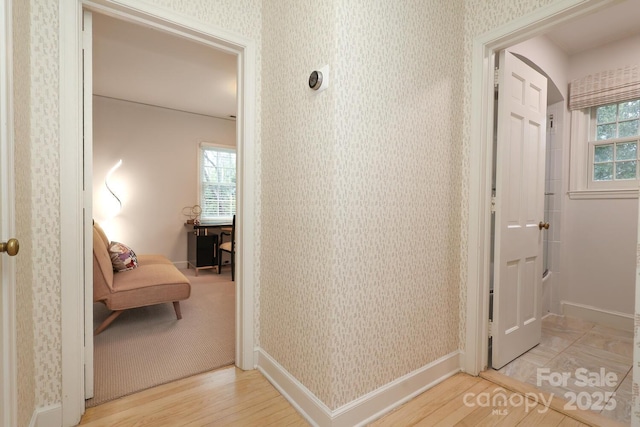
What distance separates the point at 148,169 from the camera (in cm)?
480

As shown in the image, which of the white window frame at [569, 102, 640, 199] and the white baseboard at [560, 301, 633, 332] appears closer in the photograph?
the white baseboard at [560, 301, 633, 332]

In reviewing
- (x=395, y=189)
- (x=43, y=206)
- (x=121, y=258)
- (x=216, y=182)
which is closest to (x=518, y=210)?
(x=395, y=189)

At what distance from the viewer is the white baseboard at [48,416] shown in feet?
4.54

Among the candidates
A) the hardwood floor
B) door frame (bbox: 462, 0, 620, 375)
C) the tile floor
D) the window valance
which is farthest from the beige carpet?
the window valance

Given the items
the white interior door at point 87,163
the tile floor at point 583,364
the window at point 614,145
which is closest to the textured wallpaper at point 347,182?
the white interior door at point 87,163

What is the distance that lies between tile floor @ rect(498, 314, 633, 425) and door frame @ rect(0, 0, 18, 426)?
243cm

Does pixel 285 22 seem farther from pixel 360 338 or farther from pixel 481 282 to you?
pixel 481 282

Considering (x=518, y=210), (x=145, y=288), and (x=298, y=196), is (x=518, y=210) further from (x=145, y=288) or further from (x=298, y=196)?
(x=145, y=288)

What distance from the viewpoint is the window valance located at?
2.57 meters

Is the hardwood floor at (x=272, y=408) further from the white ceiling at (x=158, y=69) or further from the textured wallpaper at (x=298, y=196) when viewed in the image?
the white ceiling at (x=158, y=69)

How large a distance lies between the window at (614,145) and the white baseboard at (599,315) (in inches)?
44.8

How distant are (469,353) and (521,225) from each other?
0.94 m

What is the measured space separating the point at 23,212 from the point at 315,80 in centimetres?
137

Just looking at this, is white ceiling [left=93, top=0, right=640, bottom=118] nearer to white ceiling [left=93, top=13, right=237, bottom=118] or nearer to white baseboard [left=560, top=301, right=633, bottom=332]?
white ceiling [left=93, top=13, right=237, bottom=118]
